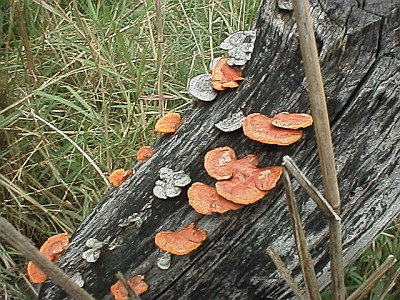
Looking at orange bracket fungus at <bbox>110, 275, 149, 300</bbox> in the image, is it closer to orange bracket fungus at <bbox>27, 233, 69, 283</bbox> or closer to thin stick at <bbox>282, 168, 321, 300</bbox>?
orange bracket fungus at <bbox>27, 233, 69, 283</bbox>

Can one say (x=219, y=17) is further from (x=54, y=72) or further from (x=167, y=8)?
(x=54, y=72)

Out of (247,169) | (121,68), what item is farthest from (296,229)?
(121,68)

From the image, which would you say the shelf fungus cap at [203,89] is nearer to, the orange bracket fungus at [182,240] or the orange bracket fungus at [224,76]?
the orange bracket fungus at [224,76]

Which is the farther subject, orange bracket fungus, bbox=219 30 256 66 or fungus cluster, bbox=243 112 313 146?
orange bracket fungus, bbox=219 30 256 66

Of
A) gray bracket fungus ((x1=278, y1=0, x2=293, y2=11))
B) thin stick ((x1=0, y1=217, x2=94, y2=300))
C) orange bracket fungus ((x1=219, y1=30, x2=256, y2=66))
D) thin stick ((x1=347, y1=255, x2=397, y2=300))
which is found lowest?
thin stick ((x1=347, y1=255, x2=397, y2=300))

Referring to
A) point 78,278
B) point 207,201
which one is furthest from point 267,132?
point 78,278

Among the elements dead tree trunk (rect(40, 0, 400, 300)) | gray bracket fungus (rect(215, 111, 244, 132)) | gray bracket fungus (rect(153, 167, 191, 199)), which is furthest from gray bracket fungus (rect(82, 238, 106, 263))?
gray bracket fungus (rect(215, 111, 244, 132))
